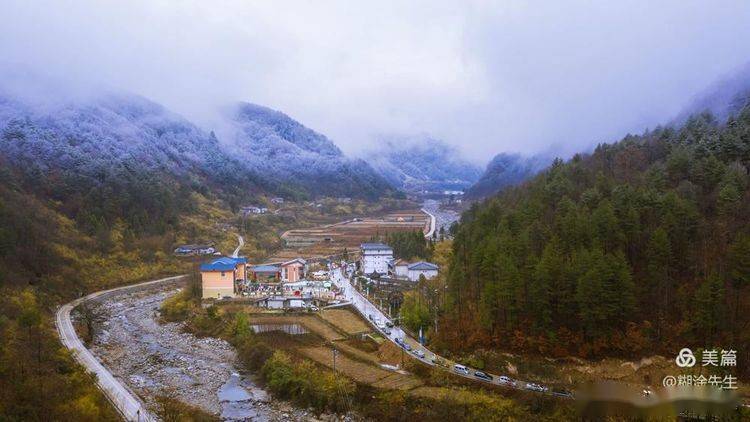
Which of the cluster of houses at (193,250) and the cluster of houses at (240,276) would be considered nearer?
the cluster of houses at (240,276)

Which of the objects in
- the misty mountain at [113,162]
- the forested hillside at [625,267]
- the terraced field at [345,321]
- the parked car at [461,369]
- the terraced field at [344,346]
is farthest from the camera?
the misty mountain at [113,162]

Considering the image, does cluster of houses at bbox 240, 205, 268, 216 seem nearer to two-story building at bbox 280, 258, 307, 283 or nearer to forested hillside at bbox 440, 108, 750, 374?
two-story building at bbox 280, 258, 307, 283

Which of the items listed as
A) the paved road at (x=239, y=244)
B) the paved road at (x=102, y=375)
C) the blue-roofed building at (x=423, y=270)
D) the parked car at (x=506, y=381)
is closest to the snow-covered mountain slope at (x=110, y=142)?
the paved road at (x=239, y=244)

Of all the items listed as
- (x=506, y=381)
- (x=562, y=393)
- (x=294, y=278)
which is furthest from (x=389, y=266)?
(x=562, y=393)

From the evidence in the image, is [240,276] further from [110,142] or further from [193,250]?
[110,142]

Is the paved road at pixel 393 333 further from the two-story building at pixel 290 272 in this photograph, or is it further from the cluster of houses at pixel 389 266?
the two-story building at pixel 290 272

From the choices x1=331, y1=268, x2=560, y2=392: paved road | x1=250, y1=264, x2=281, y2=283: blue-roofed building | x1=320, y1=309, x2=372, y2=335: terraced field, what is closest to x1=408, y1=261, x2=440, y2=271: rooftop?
x1=331, y1=268, x2=560, y2=392: paved road

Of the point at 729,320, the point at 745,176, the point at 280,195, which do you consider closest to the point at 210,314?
the point at 729,320
